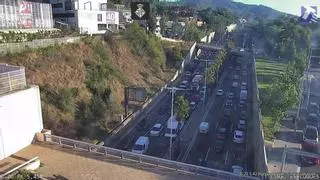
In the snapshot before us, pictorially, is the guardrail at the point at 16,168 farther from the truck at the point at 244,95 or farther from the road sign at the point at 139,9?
the truck at the point at 244,95

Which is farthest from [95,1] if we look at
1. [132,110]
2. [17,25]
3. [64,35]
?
[132,110]

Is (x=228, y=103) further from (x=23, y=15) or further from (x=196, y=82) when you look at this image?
(x=23, y=15)

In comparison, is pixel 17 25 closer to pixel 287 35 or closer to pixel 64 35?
pixel 64 35

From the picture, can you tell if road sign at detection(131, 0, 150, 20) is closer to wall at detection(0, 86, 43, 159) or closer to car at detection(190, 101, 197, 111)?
car at detection(190, 101, 197, 111)

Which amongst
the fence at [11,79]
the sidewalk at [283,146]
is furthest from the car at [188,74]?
the fence at [11,79]

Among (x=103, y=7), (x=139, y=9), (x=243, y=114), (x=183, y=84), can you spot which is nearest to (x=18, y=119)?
(x=243, y=114)
